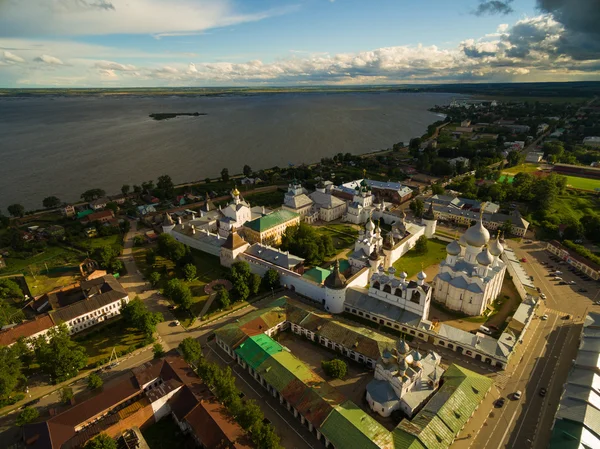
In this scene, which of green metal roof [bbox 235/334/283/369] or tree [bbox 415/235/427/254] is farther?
tree [bbox 415/235/427/254]

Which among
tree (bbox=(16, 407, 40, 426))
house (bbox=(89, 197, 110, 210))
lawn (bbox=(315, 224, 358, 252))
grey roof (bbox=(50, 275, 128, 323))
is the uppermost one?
tree (bbox=(16, 407, 40, 426))

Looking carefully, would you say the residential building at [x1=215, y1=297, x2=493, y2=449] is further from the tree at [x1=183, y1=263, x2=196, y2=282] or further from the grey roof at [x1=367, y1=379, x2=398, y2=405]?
the tree at [x1=183, y1=263, x2=196, y2=282]

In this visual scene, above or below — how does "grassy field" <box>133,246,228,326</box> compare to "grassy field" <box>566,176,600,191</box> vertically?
above

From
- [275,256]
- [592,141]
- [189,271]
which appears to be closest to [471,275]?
[275,256]

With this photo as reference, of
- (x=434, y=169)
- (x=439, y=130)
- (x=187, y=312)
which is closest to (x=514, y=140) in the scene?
(x=439, y=130)

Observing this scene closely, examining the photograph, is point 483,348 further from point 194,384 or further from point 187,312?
point 187,312

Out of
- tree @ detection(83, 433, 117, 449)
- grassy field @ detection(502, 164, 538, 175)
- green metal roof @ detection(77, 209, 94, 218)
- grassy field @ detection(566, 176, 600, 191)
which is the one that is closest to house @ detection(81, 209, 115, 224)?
green metal roof @ detection(77, 209, 94, 218)

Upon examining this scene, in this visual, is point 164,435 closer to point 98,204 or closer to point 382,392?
point 382,392
